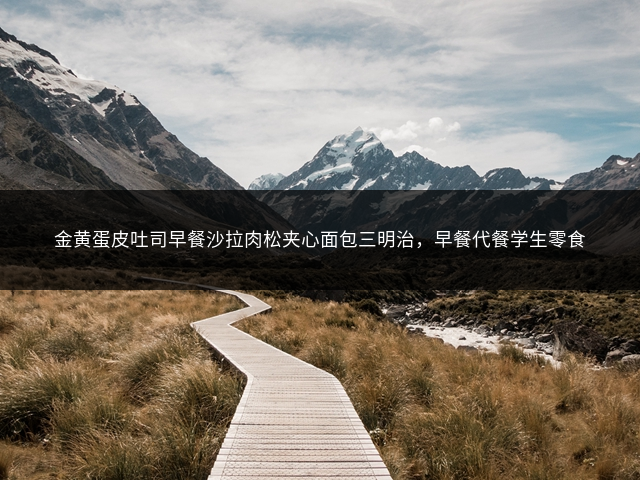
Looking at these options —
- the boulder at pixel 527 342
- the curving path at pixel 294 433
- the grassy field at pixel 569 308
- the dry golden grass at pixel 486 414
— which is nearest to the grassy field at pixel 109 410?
the curving path at pixel 294 433

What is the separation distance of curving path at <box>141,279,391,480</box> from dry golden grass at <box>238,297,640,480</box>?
2.26ft

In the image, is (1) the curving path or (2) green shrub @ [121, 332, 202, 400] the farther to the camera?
(2) green shrub @ [121, 332, 202, 400]

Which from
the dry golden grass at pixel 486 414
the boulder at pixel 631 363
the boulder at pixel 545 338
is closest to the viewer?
the dry golden grass at pixel 486 414

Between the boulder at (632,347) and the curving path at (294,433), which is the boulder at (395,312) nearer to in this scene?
the boulder at (632,347)

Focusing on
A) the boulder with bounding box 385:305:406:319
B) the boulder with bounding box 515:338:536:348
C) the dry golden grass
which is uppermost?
the dry golden grass

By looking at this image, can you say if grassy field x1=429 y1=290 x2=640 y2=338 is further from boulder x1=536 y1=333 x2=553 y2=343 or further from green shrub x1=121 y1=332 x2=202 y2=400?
green shrub x1=121 y1=332 x2=202 y2=400

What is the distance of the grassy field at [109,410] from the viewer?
5.33 metres

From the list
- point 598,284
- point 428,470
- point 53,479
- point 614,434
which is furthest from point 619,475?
point 598,284

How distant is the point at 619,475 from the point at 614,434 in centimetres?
125

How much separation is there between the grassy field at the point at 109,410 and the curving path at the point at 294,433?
0.49 m

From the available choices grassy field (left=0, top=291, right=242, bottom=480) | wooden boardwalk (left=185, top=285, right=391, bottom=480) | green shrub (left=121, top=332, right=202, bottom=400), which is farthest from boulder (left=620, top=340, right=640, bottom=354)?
green shrub (left=121, top=332, right=202, bottom=400)

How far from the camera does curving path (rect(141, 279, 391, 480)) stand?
183 inches
